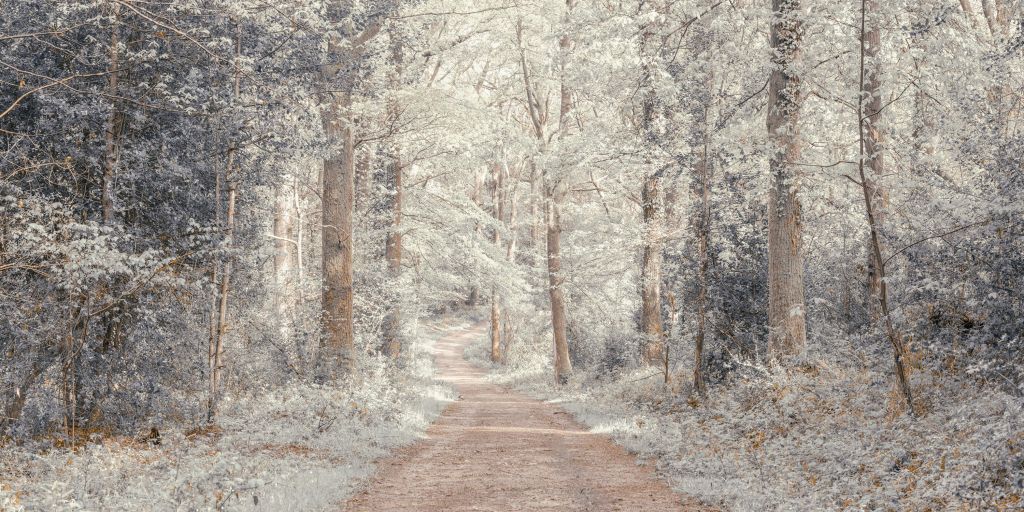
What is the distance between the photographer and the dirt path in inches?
329

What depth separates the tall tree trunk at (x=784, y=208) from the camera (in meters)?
12.4

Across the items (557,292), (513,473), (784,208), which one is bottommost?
(513,473)

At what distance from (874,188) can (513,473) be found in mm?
7471

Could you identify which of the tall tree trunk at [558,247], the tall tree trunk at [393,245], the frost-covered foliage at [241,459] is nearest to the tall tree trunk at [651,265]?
the tall tree trunk at [558,247]

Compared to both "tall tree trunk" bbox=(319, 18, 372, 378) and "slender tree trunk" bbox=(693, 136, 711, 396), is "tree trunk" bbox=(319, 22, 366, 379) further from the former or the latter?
"slender tree trunk" bbox=(693, 136, 711, 396)

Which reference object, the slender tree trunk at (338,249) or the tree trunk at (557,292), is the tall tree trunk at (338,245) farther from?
the tree trunk at (557,292)

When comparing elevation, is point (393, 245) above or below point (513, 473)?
above

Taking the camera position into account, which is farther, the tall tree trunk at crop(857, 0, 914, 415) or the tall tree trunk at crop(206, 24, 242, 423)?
the tall tree trunk at crop(206, 24, 242, 423)

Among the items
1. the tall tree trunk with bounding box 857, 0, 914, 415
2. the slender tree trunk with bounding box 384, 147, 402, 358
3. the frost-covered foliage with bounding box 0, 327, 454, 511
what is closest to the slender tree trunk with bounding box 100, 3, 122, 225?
the frost-covered foliage with bounding box 0, 327, 454, 511

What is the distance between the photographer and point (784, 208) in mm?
12906

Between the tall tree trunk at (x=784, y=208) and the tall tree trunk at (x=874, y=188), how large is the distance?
1.08 meters

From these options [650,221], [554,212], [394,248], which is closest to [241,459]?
[650,221]

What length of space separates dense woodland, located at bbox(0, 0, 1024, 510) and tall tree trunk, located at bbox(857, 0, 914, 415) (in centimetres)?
8

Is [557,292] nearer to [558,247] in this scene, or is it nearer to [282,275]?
[558,247]
